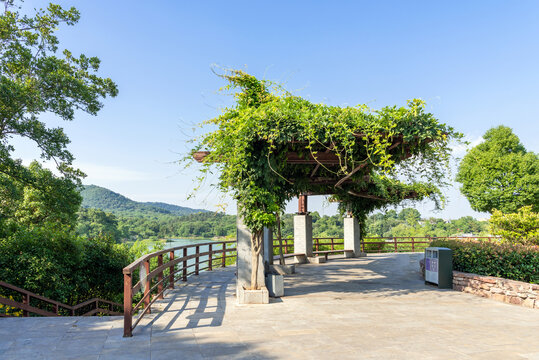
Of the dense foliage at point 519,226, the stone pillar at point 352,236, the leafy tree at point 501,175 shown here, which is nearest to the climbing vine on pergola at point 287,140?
the dense foliage at point 519,226

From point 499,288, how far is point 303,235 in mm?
7808

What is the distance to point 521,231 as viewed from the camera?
13.6 m

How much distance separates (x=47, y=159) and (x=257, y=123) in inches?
385

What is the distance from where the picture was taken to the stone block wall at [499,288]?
21.4ft

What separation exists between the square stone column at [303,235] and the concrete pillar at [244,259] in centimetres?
722

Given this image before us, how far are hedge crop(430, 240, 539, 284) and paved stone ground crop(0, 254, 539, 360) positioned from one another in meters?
0.92

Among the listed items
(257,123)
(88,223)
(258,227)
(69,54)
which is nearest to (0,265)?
(258,227)

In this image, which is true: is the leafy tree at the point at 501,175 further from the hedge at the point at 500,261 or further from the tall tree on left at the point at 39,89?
the tall tree on left at the point at 39,89

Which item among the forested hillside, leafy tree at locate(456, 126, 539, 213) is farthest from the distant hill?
leafy tree at locate(456, 126, 539, 213)

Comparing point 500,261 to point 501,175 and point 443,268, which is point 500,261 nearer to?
point 443,268

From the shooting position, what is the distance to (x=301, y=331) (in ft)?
15.6

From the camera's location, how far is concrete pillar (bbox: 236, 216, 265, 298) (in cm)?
707

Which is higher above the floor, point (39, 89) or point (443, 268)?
point (39, 89)

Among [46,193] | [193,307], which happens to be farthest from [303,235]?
[46,193]
